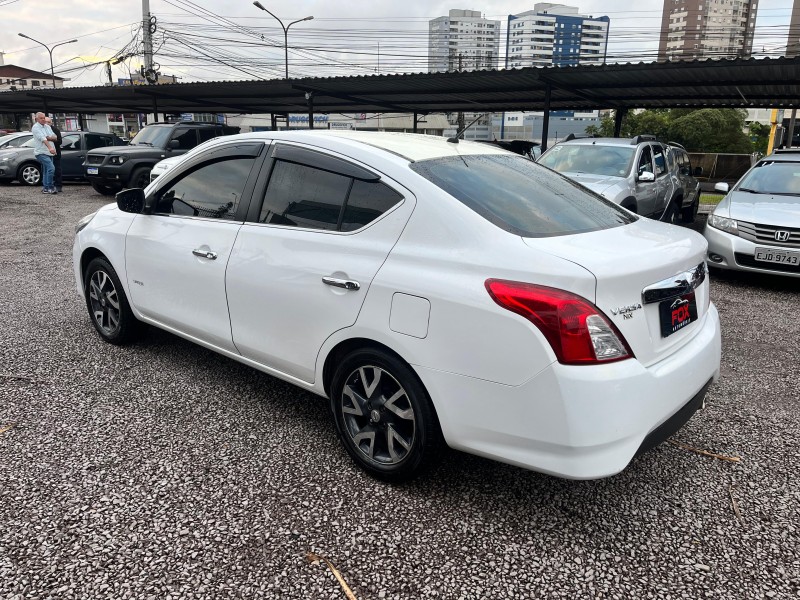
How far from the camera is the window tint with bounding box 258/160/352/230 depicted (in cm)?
298

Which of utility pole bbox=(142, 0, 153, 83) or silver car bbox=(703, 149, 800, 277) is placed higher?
utility pole bbox=(142, 0, 153, 83)

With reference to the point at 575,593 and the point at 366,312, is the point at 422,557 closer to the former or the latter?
the point at 575,593

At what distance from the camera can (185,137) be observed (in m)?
15.1

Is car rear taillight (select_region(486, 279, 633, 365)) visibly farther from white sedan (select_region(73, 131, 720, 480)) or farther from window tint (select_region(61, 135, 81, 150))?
window tint (select_region(61, 135, 81, 150))

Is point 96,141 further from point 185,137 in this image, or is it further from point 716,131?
point 716,131

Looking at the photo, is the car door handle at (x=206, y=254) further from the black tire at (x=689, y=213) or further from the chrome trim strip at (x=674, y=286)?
the black tire at (x=689, y=213)

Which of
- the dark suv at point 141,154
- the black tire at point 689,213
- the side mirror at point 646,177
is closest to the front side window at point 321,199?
the side mirror at point 646,177

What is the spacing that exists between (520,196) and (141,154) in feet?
43.6

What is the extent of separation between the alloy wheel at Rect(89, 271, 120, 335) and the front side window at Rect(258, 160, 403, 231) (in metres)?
1.86

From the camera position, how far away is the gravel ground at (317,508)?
7.39 ft

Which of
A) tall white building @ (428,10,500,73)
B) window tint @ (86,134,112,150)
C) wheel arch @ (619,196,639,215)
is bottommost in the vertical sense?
wheel arch @ (619,196,639,215)

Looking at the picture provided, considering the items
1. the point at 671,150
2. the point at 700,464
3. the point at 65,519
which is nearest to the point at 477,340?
the point at 700,464

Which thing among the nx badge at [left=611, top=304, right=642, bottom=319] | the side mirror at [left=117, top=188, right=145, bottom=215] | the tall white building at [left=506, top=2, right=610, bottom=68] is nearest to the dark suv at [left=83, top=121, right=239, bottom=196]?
the side mirror at [left=117, top=188, right=145, bottom=215]

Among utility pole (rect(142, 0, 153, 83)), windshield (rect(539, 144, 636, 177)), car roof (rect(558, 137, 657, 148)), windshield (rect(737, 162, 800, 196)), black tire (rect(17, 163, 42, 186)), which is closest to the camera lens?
Result: windshield (rect(737, 162, 800, 196))
